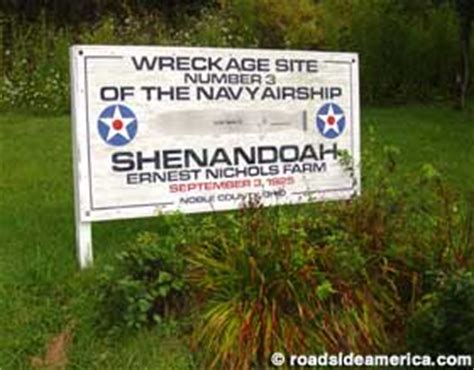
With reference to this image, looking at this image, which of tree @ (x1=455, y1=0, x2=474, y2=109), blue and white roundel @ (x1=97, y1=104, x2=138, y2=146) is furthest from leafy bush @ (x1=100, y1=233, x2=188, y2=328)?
tree @ (x1=455, y1=0, x2=474, y2=109)

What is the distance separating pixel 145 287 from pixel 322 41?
344 inches

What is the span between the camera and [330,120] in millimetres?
5812

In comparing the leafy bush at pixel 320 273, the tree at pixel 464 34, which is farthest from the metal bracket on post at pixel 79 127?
the tree at pixel 464 34

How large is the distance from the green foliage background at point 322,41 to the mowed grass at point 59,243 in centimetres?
226

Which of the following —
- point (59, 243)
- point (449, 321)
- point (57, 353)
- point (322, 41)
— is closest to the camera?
point (449, 321)

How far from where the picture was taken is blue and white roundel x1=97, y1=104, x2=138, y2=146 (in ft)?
16.2

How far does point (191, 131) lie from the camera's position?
17.3 feet

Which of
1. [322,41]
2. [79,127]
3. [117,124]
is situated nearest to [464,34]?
[322,41]

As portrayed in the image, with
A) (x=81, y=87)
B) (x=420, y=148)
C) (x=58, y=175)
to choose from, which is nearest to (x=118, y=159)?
(x=81, y=87)

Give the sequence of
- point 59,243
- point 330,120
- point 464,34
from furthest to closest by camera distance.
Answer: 1. point 464,34
2. point 330,120
3. point 59,243

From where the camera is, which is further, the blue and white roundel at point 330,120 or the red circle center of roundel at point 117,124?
the blue and white roundel at point 330,120

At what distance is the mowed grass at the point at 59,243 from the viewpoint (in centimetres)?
413

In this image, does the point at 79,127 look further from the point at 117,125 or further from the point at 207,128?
the point at 207,128

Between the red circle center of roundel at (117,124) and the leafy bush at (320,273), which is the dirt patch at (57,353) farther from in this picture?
the red circle center of roundel at (117,124)
